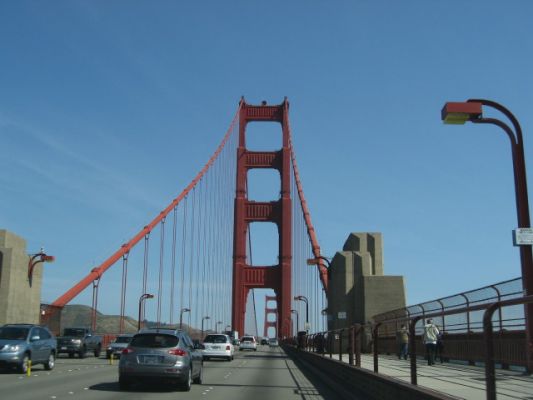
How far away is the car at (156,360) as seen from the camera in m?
14.9

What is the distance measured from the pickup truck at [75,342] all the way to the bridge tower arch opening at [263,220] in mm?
35692

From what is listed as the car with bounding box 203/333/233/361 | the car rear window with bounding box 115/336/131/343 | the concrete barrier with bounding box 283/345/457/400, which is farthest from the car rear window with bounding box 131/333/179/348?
the car rear window with bounding box 115/336/131/343

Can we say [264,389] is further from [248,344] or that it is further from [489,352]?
[248,344]

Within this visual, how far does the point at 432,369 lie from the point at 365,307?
2610cm

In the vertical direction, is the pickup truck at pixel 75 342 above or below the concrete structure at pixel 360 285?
below

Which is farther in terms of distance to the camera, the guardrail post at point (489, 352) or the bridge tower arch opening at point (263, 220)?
the bridge tower arch opening at point (263, 220)

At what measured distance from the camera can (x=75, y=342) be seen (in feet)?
105

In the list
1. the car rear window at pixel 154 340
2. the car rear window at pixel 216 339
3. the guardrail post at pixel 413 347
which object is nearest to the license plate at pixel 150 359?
the car rear window at pixel 154 340

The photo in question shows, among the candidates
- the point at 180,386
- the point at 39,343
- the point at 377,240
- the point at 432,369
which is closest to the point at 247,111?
the point at 377,240

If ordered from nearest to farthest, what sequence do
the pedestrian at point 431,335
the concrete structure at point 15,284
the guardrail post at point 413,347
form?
the guardrail post at point 413,347 → the pedestrian at point 431,335 → the concrete structure at point 15,284

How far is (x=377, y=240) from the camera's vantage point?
130ft

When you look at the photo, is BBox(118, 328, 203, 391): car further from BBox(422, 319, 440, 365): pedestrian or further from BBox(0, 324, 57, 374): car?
BBox(0, 324, 57, 374): car

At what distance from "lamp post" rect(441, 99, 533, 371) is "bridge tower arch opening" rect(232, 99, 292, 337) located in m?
55.3

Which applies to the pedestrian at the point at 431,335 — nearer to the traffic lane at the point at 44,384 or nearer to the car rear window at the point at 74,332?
the traffic lane at the point at 44,384
